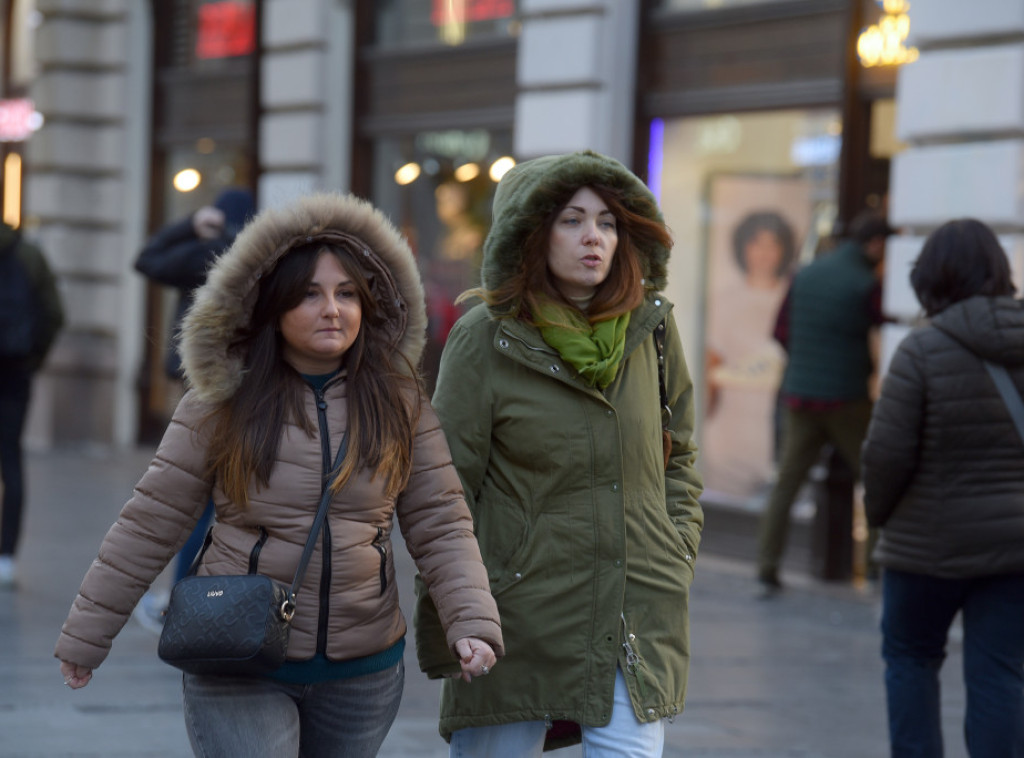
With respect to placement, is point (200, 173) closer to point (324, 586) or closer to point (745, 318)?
point (745, 318)

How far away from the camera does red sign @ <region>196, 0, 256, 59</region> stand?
13711 mm

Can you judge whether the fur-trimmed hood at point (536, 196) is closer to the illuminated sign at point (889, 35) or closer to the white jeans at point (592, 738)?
the white jeans at point (592, 738)

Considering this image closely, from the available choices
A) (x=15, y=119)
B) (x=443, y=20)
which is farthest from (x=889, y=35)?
(x=15, y=119)

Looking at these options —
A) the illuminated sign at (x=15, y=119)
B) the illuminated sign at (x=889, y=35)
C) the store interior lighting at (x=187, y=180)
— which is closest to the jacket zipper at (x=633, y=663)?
the illuminated sign at (x=889, y=35)

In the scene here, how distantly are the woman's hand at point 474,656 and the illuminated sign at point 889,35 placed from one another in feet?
19.7

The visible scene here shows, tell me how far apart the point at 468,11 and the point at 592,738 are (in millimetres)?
8758

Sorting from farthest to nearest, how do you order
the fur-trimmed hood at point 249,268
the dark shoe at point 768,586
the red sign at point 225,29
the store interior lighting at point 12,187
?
the store interior lighting at point 12,187
the red sign at point 225,29
the dark shoe at point 768,586
the fur-trimmed hood at point 249,268

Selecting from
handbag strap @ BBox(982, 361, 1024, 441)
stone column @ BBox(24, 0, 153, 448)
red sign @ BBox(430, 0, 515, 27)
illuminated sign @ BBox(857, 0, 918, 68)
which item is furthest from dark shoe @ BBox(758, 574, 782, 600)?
stone column @ BBox(24, 0, 153, 448)

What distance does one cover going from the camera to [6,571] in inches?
308

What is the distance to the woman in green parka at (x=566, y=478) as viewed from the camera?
3.50 meters

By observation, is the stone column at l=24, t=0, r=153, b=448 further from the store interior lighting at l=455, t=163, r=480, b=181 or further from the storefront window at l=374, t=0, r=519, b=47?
the store interior lighting at l=455, t=163, r=480, b=181

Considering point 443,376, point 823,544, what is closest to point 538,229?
point 443,376

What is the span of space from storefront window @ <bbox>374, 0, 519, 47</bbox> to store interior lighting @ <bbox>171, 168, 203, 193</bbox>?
108 inches

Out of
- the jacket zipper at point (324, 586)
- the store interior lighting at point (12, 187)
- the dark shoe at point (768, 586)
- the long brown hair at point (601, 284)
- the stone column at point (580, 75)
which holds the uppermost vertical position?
the stone column at point (580, 75)
